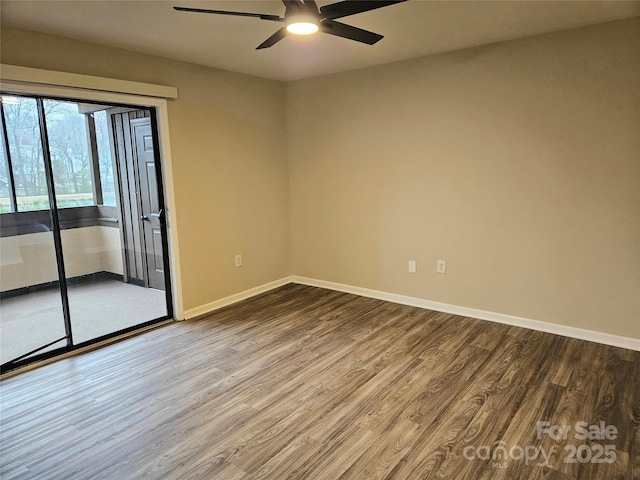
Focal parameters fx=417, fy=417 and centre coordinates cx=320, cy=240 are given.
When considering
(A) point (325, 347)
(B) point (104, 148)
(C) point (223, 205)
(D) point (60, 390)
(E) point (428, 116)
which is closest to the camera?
(D) point (60, 390)

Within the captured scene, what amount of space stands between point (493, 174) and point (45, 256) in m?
3.67

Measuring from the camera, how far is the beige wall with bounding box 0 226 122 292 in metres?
3.06

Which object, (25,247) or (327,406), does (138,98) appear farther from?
(327,406)

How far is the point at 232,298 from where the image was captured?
174 inches

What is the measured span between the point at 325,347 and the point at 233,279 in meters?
1.54

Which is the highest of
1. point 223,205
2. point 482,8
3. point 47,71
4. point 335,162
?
point 482,8

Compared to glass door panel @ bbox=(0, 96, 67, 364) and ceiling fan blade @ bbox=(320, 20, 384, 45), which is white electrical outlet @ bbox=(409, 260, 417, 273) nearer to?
ceiling fan blade @ bbox=(320, 20, 384, 45)

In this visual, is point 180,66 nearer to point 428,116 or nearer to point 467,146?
point 428,116

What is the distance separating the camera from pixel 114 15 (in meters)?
2.56

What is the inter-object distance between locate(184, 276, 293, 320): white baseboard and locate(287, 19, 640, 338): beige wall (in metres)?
0.67

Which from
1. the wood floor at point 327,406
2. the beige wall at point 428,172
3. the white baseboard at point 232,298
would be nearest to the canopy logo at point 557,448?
the wood floor at point 327,406

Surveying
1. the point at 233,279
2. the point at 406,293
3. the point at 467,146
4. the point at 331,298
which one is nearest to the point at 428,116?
the point at 467,146

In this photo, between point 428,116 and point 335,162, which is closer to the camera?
point 428,116

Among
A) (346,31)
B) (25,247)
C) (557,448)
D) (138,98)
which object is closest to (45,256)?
(25,247)
